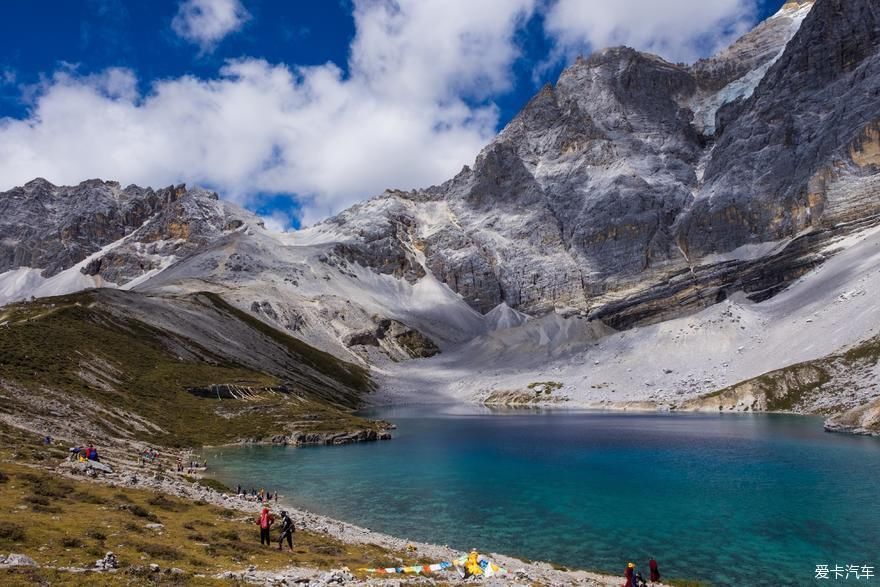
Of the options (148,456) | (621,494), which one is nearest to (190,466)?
(148,456)

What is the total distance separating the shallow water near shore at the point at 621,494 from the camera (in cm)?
4006

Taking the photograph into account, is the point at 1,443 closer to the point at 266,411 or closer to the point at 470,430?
the point at 266,411

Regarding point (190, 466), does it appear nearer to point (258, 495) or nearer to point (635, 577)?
point (258, 495)

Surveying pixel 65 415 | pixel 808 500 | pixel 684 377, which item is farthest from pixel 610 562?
pixel 684 377

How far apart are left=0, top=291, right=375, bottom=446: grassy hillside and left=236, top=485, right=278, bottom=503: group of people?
2399cm

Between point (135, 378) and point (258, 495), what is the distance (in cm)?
6276

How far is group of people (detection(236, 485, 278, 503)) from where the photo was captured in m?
54.0

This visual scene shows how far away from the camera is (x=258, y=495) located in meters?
56.2

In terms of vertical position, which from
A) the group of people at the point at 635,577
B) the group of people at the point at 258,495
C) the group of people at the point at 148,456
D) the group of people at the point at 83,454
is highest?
the group of people at the point at 83,454

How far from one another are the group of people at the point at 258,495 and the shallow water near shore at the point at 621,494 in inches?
105

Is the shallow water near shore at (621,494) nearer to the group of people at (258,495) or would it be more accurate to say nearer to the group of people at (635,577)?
the group of people at (258,495)

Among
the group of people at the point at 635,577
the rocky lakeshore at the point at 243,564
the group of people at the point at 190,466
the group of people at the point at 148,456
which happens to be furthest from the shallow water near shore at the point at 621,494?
the group of people at the point at 148,456

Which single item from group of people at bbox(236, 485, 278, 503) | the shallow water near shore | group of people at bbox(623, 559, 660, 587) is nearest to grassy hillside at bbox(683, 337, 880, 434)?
the shallow water near shore

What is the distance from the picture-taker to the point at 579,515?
51438 mm
